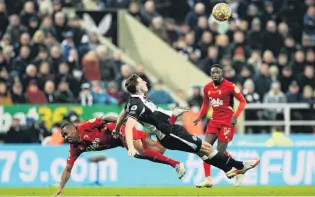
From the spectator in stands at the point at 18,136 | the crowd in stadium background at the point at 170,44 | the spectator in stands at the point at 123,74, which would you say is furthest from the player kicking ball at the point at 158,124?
the spectator in stands at the point at 123,74

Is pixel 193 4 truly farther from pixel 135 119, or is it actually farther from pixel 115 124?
pixel 135 119

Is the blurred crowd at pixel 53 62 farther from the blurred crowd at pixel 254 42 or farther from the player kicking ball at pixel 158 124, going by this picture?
the player kicking ball at pixel 158 124

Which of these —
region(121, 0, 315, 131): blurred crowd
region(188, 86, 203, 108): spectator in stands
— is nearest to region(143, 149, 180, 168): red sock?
region(188, 86, 203, 108): spectator in stands

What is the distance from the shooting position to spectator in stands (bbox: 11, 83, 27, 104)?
25125mm

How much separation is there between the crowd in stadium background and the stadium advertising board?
4.35 ft

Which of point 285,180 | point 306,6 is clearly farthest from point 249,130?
point 306,6

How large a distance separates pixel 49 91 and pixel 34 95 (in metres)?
0.38

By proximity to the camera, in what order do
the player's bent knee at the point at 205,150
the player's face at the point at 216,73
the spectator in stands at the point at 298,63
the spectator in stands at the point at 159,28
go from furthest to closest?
the spectator in stands at the point at 159,28
the spectator in stands at the point at 298,63
the player's face at the point at 216,73
the player's bent knee at the point at 205,150

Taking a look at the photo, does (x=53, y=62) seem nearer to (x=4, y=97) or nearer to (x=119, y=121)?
(x=4, y=97)

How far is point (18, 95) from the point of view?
2517 centimetres

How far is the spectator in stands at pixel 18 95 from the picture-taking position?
25125 millimetres

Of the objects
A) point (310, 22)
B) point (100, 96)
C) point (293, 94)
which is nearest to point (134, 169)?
point (100, 96)

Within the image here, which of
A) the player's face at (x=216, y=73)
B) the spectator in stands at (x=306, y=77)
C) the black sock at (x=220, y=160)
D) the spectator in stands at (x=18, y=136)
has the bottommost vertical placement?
the spectator in stands at (x=18, y=136)

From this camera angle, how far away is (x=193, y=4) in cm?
2814
